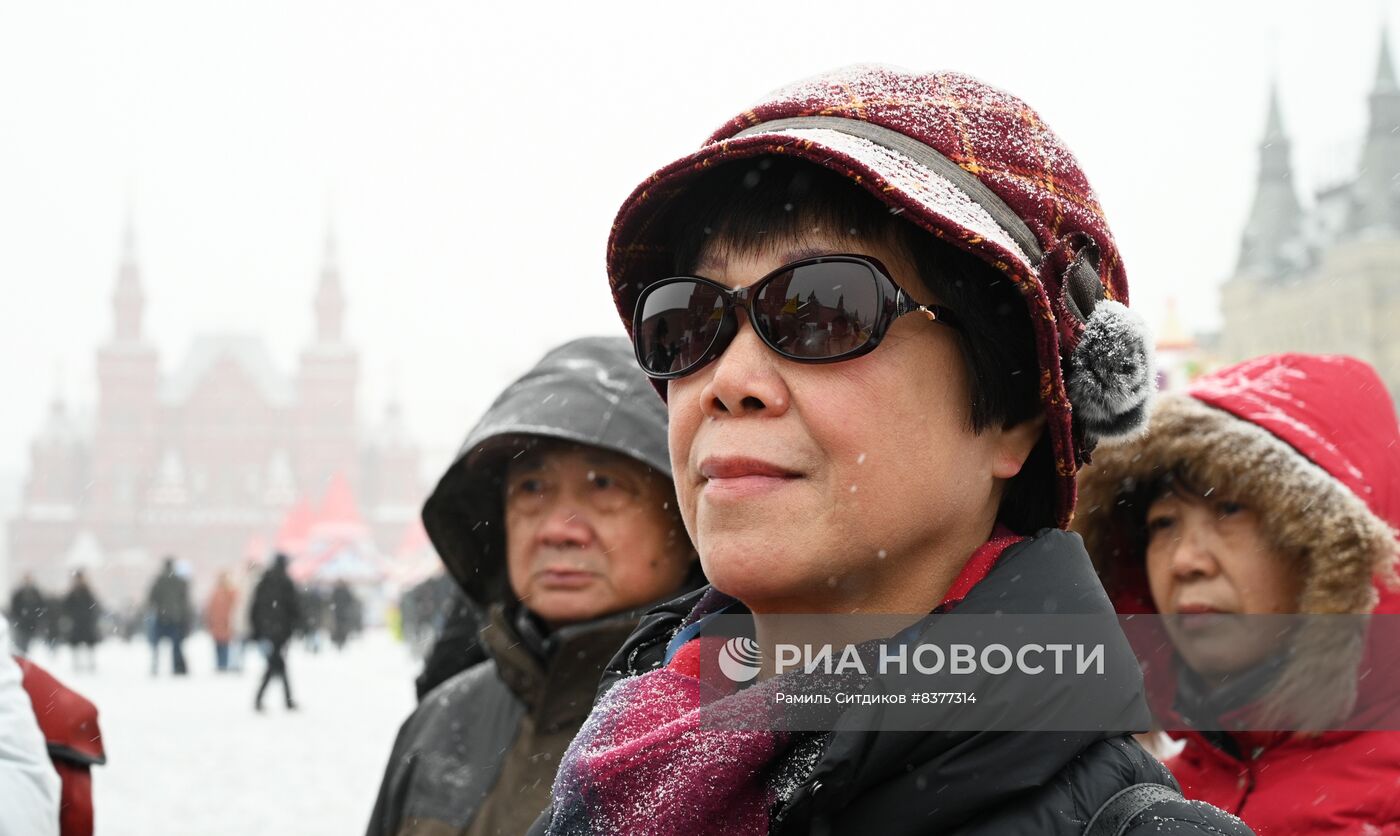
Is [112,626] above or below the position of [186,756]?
below

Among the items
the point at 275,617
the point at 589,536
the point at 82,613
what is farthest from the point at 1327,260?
the point at 589,536

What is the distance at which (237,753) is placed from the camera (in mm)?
10156

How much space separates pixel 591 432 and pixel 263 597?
12240 millimetres

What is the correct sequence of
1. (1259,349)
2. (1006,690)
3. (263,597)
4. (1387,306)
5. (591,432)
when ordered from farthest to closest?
1. (1259,349)
2. (1387,306)
3. (263,597)
4. (591,432)
5. (1006,690)

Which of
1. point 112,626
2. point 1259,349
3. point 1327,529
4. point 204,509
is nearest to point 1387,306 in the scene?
point 1259,349

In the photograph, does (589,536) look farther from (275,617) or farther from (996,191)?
(275,617)

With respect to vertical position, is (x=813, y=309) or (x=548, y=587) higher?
(x=813, y=309)

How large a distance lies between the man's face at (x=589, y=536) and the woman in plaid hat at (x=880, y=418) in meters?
1.37

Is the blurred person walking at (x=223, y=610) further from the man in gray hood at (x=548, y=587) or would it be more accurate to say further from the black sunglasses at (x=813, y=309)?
the black sunglasses at (x=813, y=309)

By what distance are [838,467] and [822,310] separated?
154 millimetres

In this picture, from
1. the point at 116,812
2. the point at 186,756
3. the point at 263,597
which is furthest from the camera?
the point at 263,597

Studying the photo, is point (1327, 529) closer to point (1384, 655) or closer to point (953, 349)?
point (1384, 655)

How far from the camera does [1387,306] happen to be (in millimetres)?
56500

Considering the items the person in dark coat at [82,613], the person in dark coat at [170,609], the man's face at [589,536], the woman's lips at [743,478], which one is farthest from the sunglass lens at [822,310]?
the person in dark coat at [82,613]
